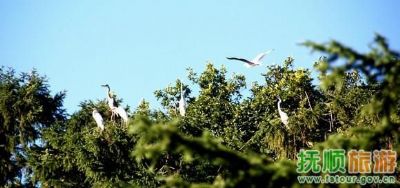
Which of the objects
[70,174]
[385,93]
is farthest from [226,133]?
[385,93]

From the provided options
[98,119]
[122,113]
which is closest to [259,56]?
[122,113]

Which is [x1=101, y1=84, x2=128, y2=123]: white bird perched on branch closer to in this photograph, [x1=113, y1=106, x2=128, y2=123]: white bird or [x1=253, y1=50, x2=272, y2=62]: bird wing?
[x1=113, y1=106, x2=128, y2=123]: white bird

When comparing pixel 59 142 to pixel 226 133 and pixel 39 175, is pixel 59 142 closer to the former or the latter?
pixel 39 175

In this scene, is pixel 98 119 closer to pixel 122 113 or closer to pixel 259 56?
pixel 122 113

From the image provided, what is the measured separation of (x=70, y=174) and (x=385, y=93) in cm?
1567

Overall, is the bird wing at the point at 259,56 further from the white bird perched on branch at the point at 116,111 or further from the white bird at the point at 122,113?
the white bird perched on branch at the point at 116,111

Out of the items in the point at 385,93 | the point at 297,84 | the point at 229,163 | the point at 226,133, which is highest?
the point at 297,84

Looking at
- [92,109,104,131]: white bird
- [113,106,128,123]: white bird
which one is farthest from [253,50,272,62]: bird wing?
[92,109,104,131]: white bird

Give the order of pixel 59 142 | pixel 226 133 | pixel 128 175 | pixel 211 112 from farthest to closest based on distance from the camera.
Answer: pixel 211 112, pixel 226 133, pixel 59 142, pixel 128 175

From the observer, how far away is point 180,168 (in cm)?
1903

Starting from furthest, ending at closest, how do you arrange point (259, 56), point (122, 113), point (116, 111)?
point (116, 111), point (122, 113), point (259, 56)

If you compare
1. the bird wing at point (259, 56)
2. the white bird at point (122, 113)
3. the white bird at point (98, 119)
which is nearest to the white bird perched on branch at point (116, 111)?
the white bird at point (122, 113)

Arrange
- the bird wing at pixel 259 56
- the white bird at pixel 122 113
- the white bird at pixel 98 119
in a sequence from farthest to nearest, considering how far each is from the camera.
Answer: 1. the white bird at pixel 122 113
2. the white bird at pixel 98 119
3. the bird wing at pixel 259 56

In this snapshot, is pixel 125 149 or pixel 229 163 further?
pixel 125 149
